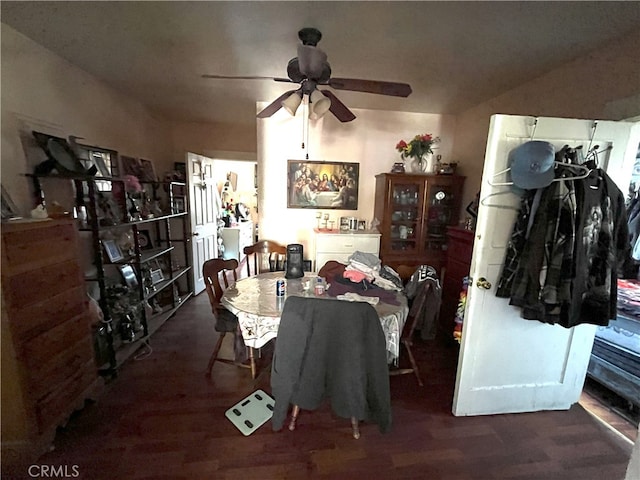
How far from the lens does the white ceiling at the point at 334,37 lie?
1.46m

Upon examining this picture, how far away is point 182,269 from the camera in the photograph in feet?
11.4

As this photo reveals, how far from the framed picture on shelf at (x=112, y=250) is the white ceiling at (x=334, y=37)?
145cm

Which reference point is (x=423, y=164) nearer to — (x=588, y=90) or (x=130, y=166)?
(x=588, y=90)

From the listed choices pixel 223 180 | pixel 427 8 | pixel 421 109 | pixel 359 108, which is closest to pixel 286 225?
pixel 359 108

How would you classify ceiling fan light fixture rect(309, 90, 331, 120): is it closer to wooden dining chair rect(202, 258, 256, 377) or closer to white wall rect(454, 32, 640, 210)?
wooden dining chair rect(202, 258, 256, 377)

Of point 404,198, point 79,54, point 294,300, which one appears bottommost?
point 294,300

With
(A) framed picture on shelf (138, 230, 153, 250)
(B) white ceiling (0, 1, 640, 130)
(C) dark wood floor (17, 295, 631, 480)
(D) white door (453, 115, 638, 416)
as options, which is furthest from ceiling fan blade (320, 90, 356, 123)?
(A) framed picture on shelf (138, 230, 153, 250)

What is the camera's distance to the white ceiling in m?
1.46

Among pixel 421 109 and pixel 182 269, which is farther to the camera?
pixel 182 269

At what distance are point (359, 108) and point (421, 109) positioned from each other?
73cm

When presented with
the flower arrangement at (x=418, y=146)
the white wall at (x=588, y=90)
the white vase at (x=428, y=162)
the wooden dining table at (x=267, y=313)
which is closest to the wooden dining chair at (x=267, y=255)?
the wooden dining table at (x=267, y=313)

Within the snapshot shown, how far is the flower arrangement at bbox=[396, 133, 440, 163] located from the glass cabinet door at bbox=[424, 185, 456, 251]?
15.7 inches

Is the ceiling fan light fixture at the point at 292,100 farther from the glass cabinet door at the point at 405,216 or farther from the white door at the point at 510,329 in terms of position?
the glass cabinet door at the point at 405,216

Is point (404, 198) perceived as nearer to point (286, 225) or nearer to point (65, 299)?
point (286, 225)
